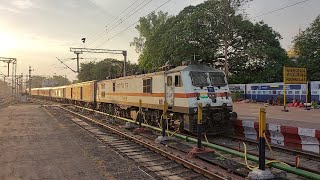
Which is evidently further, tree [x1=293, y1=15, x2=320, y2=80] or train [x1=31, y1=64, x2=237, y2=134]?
tree [x1=293, y1=15, x2=320, y2=80]

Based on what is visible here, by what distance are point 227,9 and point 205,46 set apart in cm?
663

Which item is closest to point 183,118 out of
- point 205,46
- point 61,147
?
point 61,147

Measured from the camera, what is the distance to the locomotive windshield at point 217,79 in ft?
48.0

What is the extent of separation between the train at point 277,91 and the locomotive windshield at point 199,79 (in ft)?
54.1

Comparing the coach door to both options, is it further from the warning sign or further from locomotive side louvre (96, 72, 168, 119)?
the warning sign

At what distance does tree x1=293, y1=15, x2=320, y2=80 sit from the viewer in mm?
40750

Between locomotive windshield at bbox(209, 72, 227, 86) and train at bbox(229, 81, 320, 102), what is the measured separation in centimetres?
1564

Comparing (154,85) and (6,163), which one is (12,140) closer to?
(6,163)

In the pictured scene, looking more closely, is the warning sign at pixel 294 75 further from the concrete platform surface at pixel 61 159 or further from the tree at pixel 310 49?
the tree at pixel 310 49

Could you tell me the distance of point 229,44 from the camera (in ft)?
148

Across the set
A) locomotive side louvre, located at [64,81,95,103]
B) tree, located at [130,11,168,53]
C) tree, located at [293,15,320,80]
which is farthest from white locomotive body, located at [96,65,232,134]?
tree, located at [130,11,168,53]

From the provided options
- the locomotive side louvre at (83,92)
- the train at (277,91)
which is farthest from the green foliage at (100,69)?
the train at (277,91)

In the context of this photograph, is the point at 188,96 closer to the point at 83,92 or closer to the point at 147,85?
the point at 147,85

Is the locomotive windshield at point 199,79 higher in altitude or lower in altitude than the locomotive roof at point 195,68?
lower
